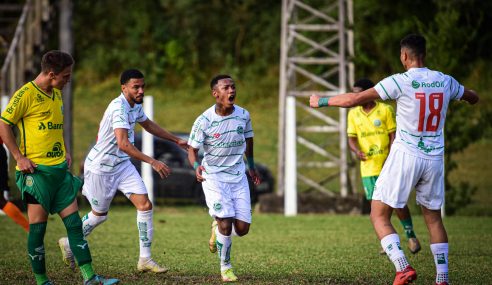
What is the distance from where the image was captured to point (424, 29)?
19.3m

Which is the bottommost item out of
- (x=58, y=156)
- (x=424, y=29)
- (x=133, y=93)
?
(x=58, y=156)

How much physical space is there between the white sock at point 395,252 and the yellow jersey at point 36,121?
3055 mm

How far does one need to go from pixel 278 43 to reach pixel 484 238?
2206cm

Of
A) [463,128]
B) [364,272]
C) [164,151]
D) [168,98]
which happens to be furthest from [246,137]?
[168,98]

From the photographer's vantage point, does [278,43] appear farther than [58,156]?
Yes

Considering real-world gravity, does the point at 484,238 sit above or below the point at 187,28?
below

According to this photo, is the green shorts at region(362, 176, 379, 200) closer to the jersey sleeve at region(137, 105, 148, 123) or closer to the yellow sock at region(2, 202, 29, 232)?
the jersey sleeve at region(137, 105, 148, 123)

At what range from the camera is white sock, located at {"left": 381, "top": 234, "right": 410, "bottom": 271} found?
809cm

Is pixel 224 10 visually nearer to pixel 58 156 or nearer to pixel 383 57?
pixel 383 57

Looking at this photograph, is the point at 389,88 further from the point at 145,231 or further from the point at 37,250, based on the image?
the point at 37,250

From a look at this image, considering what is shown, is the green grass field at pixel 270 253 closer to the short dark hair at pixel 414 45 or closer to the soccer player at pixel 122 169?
the soccer player at pixel 122 169

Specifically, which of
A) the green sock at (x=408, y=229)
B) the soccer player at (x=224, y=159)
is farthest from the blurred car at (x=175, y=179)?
the soccer player at (x=224, y=159)

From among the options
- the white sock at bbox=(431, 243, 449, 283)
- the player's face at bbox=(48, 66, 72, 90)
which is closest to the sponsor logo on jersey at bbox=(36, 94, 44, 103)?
the player's face at bbox=(48, 66, 72, 90)

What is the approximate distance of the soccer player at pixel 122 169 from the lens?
973 cm
